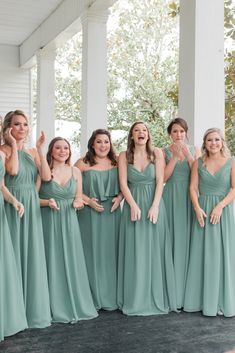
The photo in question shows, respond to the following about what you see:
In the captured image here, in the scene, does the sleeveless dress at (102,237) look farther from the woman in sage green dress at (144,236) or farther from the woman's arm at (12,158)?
the woman's arm at (12,158)

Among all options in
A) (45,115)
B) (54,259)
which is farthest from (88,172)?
(45,115)

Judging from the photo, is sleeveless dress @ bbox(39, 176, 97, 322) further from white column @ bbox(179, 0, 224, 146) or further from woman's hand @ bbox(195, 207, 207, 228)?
white column @ bbox(179, 0, 224, 146)

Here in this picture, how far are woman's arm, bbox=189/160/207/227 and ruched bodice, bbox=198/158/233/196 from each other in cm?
4

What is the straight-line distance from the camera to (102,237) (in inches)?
160

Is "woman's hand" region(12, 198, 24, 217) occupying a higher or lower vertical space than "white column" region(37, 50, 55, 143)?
lower

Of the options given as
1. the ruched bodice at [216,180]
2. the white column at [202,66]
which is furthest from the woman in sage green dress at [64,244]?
the white column at [202,66]

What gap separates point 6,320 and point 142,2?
12541mm

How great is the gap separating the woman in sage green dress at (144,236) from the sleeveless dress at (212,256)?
20cm

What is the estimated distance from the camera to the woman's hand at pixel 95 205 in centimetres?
401

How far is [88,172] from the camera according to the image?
4.09 metres

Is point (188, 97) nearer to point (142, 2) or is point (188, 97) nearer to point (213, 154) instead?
point (213, 154)

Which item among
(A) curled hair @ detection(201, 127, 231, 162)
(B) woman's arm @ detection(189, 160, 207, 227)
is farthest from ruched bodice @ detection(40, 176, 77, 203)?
(A) curled hair @ detection(201, 127, 231, 162)

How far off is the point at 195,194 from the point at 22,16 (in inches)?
234

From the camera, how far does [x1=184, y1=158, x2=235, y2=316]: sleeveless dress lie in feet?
12.6
